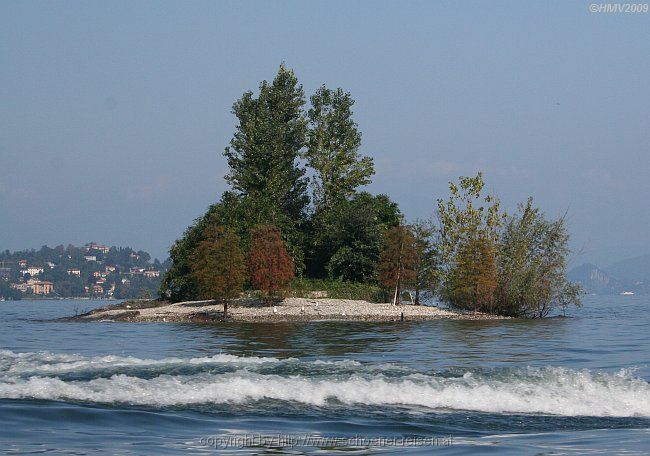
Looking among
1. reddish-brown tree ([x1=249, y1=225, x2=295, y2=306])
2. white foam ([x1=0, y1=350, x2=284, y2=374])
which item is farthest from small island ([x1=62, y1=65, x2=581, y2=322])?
white foam ([x1=0, y1=350, x2=284, y2=374])

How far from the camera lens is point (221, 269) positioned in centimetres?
4772

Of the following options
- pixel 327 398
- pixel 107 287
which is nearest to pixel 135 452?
pixel 327 398

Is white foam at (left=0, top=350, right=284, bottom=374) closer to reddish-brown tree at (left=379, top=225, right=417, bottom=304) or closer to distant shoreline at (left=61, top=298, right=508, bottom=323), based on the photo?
distant shoreline at (left=61, top=298, right=508, bottom=323)

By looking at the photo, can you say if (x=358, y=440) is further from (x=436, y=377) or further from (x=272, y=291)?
(x=272, y=291)

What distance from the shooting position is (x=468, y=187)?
178 ft

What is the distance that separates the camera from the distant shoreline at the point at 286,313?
157 feet

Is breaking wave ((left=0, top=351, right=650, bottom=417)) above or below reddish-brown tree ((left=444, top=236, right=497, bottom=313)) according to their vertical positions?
below

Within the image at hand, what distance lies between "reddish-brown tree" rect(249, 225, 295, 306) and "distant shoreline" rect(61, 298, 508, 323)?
3.98 ft

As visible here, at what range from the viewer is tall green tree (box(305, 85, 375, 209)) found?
213 ft

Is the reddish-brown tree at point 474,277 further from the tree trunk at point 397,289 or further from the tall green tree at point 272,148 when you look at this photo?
the tall green tree at point 272,148

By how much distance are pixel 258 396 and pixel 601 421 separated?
17.1 ft

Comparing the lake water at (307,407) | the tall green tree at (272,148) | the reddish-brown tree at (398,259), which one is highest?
the tall green tree at (272,148)

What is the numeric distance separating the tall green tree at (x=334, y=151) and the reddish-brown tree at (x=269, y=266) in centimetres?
1297

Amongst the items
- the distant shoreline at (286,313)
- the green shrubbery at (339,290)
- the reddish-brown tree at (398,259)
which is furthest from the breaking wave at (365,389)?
the green shrubbery at (339,290)
